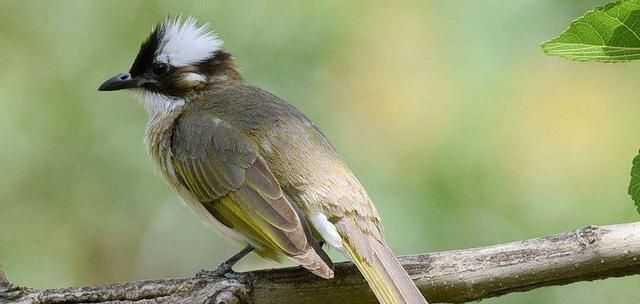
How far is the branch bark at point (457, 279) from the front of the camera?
3.62 metres

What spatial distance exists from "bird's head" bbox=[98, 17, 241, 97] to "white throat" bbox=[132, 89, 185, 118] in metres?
0.02

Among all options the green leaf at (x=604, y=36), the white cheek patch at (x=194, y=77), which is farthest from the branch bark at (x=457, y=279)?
the white cheek patch at (x=194, y=77)

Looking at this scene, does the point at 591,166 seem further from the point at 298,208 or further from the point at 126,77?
the point at 126,77

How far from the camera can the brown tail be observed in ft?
12.2

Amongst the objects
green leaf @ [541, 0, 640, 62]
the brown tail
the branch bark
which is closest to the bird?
the brown tail

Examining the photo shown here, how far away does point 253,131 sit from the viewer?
468cm

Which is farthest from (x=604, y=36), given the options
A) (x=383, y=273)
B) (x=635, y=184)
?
(x=383, y=273)

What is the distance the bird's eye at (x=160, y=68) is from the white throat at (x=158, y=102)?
114 millimetres

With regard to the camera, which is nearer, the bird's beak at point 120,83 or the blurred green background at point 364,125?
the bird's beak at point 120,83

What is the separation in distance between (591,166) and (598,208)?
0.34 metres

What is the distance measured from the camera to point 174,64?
5289mm

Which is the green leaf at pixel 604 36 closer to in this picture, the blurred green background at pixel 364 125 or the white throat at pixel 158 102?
the white throat at pixel 158 102

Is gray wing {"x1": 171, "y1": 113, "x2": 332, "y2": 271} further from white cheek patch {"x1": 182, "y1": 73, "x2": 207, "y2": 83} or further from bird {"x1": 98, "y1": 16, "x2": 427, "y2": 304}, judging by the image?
white cheek patch {"x1": 182, "y1": 73, "x2": 207, "y2": 83}

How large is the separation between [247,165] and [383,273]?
3.04 ft
